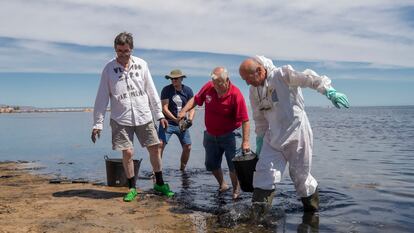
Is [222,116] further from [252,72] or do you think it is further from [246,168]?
[252,72]

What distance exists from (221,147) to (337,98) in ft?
8.62

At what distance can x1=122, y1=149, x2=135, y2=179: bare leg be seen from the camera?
21.2 ft

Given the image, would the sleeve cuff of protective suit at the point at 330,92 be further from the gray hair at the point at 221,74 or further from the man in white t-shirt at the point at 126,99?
the man in white t-shirt at the point at 126,99

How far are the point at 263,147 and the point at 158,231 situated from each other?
5.56ft

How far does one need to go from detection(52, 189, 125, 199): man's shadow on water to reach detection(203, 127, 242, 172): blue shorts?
1.57 m

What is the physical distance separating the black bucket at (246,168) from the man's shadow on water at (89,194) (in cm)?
220

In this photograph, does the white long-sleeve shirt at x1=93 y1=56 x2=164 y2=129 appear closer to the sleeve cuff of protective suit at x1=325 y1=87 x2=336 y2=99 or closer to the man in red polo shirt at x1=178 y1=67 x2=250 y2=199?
the man in red polo shirt at x1=178 y1=67 x2=250 y2=199

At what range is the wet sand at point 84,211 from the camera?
16.4 ft

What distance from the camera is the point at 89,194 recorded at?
6.97 meters

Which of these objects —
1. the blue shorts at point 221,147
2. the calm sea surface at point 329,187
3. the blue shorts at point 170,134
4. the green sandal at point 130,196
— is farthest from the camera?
the blue shorts at point 170,134

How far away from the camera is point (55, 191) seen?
719cm

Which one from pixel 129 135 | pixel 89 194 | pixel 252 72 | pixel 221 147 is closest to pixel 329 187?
pixel 221 147

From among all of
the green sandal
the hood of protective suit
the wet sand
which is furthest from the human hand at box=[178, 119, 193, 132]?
the hood of protective suit

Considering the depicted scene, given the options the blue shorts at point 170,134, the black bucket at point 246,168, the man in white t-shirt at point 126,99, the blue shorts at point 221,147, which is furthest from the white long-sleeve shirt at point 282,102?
the blue shorts at point 170,134
